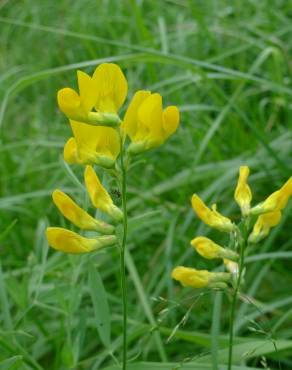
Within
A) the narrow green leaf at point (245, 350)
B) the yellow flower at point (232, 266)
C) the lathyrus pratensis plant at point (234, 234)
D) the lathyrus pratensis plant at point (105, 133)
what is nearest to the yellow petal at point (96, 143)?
the lathyrus pratensis plant at point (105, 133)

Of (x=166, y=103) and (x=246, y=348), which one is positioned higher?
(x=166, y=103)

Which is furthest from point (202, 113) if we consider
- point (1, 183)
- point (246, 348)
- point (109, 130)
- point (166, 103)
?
point (109, 130)

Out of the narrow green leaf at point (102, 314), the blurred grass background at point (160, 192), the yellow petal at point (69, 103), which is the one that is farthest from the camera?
the blurred grass background at point (160, 192)

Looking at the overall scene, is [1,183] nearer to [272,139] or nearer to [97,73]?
[272,139]

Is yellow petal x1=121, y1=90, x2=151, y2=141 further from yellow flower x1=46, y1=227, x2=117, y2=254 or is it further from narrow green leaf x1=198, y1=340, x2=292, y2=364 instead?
narrow green leaf x1=198, y1=340, x2=292, y2=364

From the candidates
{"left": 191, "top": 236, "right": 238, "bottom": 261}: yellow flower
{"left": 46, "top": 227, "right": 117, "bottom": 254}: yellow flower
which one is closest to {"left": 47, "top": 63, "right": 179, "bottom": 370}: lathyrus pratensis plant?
{"left": 46, "top": 227, "right": 117, "bottom": 254}: yellow flower

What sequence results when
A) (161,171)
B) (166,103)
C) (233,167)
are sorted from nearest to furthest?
(233,167), (161,171), (166,103)

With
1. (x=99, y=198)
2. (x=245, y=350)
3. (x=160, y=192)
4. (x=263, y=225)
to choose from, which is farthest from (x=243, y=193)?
(x=160, y=192)

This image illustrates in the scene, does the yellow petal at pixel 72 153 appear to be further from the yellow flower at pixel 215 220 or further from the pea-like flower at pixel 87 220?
the yellow flower at pixel 215 220
